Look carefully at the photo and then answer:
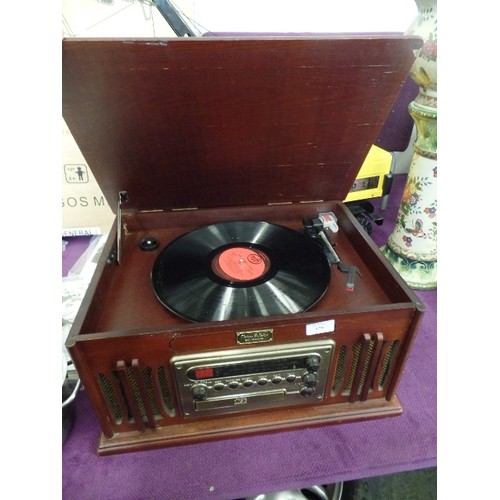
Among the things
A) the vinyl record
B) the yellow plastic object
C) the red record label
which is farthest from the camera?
the yellow plastic object

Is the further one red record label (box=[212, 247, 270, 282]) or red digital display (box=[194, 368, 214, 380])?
red record label (box=[212, 247, 270, 282])

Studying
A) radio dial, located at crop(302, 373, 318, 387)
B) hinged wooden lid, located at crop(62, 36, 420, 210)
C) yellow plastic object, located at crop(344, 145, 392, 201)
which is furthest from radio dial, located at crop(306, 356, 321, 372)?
yellow plastic object, located at crop(344, 145, 392, 201)

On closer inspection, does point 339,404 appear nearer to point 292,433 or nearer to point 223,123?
point 292,433

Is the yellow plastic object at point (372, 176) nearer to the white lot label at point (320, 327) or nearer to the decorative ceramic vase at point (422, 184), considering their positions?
the decorative ceramic vase at point (422, 184)

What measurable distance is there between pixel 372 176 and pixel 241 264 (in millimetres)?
711

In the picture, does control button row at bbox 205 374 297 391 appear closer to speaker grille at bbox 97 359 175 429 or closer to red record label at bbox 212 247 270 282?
speaker grille at bbox 97 359 175 429

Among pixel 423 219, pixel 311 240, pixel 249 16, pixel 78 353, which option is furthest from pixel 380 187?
pixel 78 353

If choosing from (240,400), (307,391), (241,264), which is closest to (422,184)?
(241,264)

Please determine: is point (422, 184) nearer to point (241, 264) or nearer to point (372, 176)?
point (372, 176)

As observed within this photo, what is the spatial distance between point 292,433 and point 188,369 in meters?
0.32

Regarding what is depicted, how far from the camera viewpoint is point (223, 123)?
0.90m

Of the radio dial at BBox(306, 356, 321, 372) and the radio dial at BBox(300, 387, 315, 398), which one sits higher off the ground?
the radio dial at BBox(306, 356, 321, 372)

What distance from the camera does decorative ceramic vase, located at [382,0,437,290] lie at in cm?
90

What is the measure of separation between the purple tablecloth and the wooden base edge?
0.02 metres
